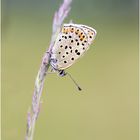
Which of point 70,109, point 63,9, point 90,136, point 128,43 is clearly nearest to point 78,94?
point 70,109

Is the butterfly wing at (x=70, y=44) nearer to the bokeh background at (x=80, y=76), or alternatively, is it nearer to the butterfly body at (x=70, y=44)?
the butterfly body at (x=70, y=44)

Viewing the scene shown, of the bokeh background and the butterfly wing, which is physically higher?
the butterfly wing

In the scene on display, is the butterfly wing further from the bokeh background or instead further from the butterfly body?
the bokeh background

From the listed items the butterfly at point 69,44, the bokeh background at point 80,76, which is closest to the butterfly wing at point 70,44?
the butterfly at point 69,44

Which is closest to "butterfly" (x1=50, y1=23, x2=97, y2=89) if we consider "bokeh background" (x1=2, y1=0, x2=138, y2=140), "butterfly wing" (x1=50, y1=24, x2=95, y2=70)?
"butterfly wing" (x1=50, y1=24, x2=95, y2=70)

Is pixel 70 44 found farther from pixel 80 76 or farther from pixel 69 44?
pixel 80 76

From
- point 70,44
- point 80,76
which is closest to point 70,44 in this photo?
point 70,44

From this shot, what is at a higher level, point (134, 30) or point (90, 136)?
point (134, 30)

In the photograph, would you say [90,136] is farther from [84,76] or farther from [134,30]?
[134,30]
